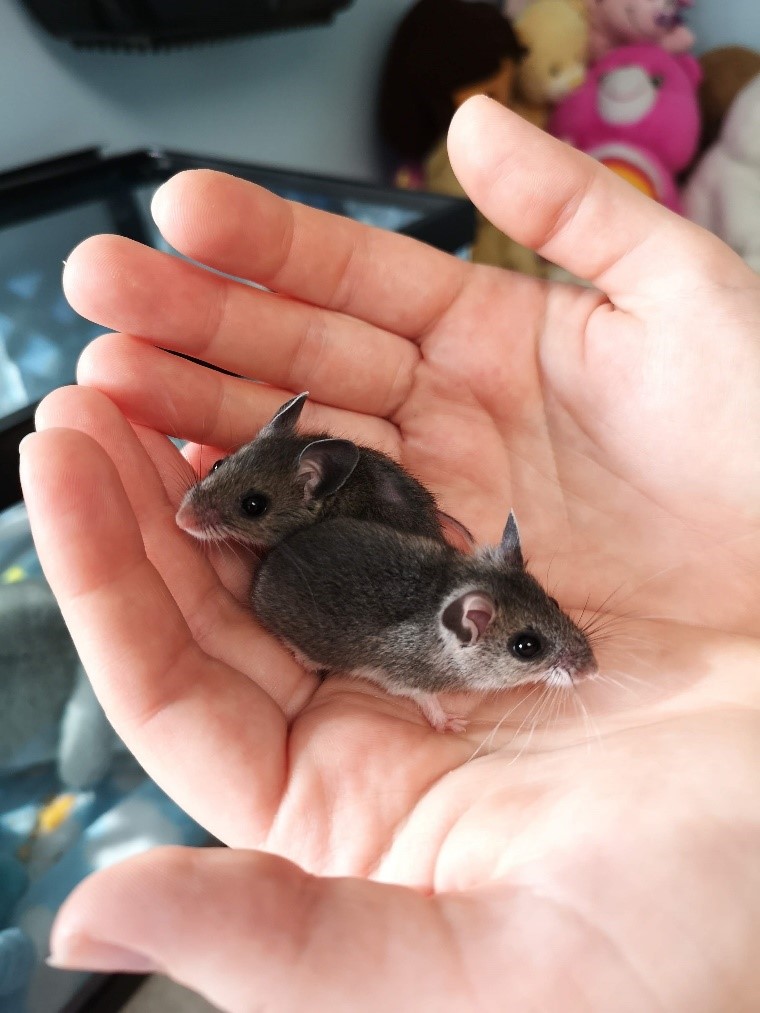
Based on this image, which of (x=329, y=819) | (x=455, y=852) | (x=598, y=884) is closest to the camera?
(x=598, y=884)

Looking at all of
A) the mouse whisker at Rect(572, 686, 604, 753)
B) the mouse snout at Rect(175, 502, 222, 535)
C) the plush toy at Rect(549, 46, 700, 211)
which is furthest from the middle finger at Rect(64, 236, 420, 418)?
the plush toy at Rect(549, 46, 700, 211)

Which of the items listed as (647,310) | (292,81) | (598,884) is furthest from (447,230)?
(598,884)

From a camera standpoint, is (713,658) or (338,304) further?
(338,304)

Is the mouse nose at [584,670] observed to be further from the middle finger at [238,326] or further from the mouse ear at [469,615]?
the middle finger at [238,326]

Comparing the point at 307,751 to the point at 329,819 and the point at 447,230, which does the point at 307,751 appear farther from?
the point at 447,230

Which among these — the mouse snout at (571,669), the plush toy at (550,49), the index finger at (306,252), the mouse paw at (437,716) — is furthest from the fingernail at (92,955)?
the plush toy at (550,49)

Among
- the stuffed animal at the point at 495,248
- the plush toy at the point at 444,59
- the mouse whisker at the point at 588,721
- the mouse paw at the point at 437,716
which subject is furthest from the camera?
the stuffed animal at the point at 495,248

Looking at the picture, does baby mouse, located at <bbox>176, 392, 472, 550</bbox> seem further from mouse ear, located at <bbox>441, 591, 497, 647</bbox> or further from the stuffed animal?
the stuffed animal
